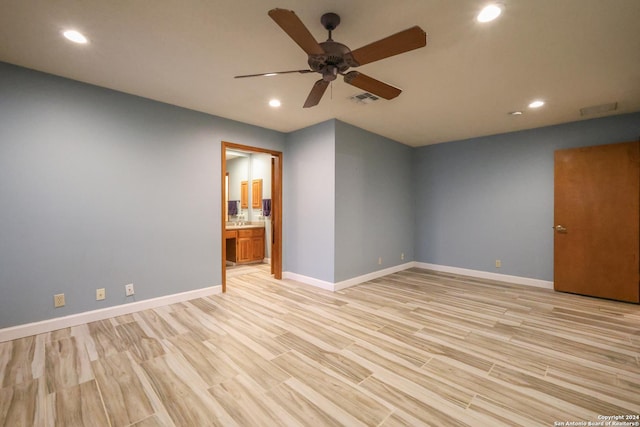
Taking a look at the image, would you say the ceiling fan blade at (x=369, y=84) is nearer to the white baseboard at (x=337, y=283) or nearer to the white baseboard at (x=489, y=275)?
the white baseboard at (x=337, y=283)

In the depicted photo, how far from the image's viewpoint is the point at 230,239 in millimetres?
6230

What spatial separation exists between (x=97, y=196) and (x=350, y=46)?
10.4ft

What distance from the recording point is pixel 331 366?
217 cm

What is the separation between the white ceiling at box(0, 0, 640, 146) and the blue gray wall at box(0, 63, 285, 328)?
0.32 m

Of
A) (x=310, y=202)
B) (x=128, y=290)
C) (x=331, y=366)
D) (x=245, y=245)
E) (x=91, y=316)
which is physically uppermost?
(x=310, y=202)

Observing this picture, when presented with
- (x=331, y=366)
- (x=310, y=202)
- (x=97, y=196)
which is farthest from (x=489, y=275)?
(x=97, y=196)

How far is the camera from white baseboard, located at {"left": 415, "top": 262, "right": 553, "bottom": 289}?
4.47 meters

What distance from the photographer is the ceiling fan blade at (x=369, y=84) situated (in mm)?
2135

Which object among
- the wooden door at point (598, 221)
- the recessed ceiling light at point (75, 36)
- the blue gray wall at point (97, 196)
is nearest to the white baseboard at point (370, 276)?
the blue gray wall at point (97, 196)

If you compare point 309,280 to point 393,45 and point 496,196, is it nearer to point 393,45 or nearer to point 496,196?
point 393,45

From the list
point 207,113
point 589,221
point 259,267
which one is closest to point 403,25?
point 207,113

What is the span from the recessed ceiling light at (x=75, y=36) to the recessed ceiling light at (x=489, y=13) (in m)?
3.07

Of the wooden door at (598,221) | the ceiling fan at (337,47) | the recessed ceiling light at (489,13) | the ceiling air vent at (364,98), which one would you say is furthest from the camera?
the wooden door at (598,221)

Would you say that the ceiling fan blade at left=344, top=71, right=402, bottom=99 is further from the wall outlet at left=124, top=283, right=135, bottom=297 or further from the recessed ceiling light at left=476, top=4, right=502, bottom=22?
the wall outlet at left=124, top=283, right=135, bottom=297
